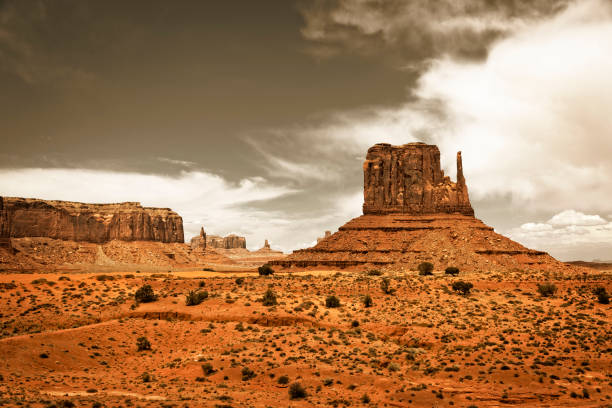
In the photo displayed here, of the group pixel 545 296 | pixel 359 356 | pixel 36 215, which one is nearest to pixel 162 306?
pixel 359 356

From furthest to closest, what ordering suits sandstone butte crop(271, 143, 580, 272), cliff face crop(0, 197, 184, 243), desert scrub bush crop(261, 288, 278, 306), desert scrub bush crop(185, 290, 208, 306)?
cliff face crop(0, 197, 184, 243) → sandstone butte crop(271, 143, 580, 272) → desert scrub bush crop(185, 290, 208, 306) → desert scrub bush crop(261, 288, 278, 306)

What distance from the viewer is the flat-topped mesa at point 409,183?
115 metres

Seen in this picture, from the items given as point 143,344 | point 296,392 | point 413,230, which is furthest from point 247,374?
point 413,230

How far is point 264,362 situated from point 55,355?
49.7 ft

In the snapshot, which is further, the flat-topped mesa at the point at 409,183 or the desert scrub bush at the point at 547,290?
the flat-topped mesa at the point at 409,183

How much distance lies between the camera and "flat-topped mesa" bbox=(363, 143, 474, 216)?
379 ft

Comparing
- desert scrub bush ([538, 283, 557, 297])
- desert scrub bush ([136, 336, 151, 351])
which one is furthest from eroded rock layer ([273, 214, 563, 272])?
desert scrub bush ([136, 336, 151, 351])

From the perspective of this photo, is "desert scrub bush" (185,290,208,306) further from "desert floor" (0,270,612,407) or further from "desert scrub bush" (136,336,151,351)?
"desert scrub bush" (136,336,151,351)

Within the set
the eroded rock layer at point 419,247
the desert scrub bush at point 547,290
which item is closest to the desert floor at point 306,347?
the desert scrub bush at point 547,290

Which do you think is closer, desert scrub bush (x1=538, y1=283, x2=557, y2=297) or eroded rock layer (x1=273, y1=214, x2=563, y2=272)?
desert scrub bush (x1=538, y1=283, x2=557, y2=297)

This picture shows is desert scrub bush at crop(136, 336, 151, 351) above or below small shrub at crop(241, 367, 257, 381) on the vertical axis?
above

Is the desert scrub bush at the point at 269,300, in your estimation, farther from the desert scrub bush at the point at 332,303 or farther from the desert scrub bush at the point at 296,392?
the desert scrub bush at the point at 296,392

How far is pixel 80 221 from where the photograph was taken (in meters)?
167

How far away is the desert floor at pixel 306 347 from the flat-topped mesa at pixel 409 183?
6433cm
